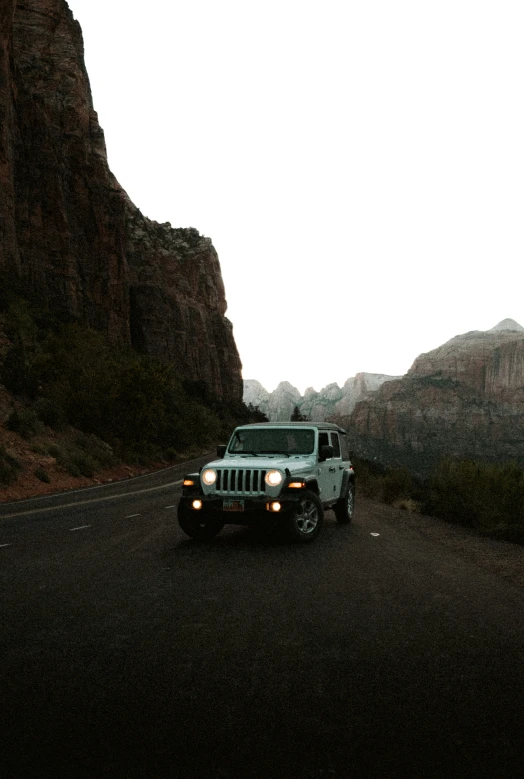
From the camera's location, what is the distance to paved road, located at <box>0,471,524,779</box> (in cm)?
297

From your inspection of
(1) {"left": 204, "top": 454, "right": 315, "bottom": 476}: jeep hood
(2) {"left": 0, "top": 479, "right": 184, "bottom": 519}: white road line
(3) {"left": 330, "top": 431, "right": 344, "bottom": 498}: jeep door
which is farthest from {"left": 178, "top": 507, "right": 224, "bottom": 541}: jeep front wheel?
(2) {"left": 0, "top": 479, "right": 184, "bottom": 519}: white road line

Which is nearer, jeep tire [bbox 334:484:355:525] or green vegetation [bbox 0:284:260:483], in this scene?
jeep tire [bbox 334:484:355:525]

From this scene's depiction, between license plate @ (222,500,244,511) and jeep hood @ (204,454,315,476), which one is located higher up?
jeep hood @ (204,454,315,476)

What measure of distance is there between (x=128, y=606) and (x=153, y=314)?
91.6 meters

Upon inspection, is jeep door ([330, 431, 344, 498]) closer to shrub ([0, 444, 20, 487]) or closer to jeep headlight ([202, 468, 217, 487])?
jeep headlight ([202, 468, 217, 487])

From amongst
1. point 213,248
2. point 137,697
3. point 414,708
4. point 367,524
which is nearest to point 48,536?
point 367,524

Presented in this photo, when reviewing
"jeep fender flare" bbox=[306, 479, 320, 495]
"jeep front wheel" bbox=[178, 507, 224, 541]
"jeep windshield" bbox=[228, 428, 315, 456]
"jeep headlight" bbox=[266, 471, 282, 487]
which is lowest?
"jeep front wheel" bbox=[178, 507, 224, 541]

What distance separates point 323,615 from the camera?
18.3ft

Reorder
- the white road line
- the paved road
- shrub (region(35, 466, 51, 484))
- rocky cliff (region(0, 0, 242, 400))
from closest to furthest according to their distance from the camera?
the paved road, the white road line, shrub (region(35, 466, 51, 484)), rocky cliff (region(0, 0, 242, 400))

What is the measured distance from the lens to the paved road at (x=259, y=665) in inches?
117

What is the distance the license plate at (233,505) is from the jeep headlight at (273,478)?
499 millimetres

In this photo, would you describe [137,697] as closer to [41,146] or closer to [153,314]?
[41,146]

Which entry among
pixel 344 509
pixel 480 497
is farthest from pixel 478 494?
pixel 344 509

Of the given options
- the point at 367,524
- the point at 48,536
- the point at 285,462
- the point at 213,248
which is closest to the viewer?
the point at 285,462
